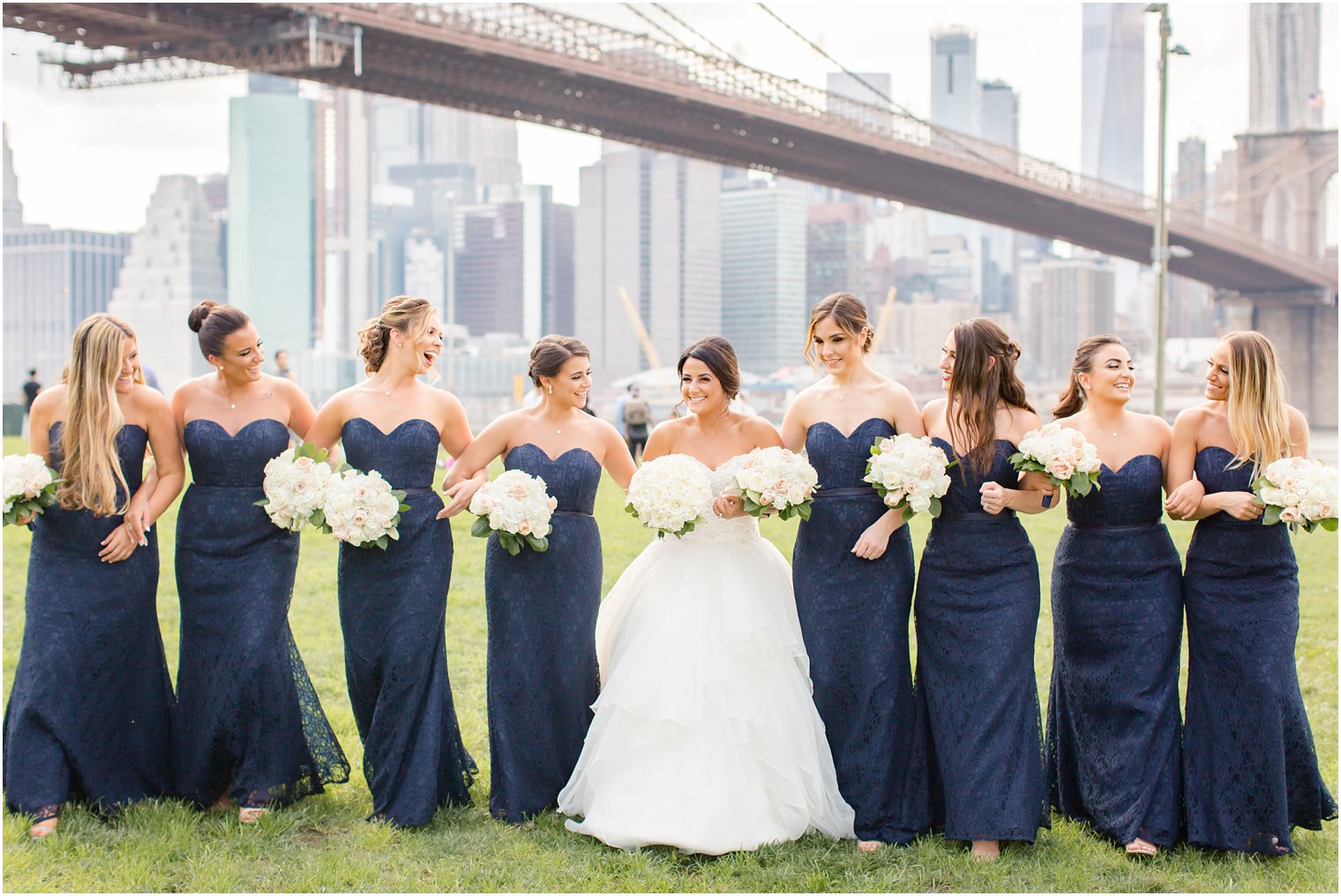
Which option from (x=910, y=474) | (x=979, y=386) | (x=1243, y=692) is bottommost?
(x=1243, y=692)

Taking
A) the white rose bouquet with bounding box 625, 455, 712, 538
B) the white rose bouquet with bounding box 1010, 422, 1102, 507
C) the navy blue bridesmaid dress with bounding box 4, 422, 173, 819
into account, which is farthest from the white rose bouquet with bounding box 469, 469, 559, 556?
the white rose bouquet with bounding box 1010, 422, 1102, 507

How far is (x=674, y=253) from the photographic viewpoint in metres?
87.4

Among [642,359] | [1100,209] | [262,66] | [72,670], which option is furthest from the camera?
[642,359]

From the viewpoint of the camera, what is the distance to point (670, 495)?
4.00 m

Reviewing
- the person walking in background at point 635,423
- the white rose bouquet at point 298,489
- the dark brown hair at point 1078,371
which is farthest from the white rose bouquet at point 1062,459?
the person walking in background at point 635,423

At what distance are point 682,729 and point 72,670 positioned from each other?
2.07 m

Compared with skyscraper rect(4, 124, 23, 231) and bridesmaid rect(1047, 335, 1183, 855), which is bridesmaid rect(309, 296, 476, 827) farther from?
skyscraper rect(4, 124, 23, 231)

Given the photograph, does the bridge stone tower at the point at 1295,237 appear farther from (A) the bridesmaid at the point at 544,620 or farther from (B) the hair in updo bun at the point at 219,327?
(B) the hair in updo bun at the point at 219,327

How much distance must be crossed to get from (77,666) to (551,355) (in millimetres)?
1909

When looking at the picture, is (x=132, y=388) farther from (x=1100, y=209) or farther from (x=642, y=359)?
(x=642, y=359)

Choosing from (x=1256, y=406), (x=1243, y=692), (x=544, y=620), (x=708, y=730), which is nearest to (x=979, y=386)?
(x=1256, y=406)

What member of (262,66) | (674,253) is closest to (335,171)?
(674,253)

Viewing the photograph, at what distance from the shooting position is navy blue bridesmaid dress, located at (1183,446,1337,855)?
12.8 feet

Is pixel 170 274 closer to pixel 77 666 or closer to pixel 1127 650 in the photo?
pixel 77 666
